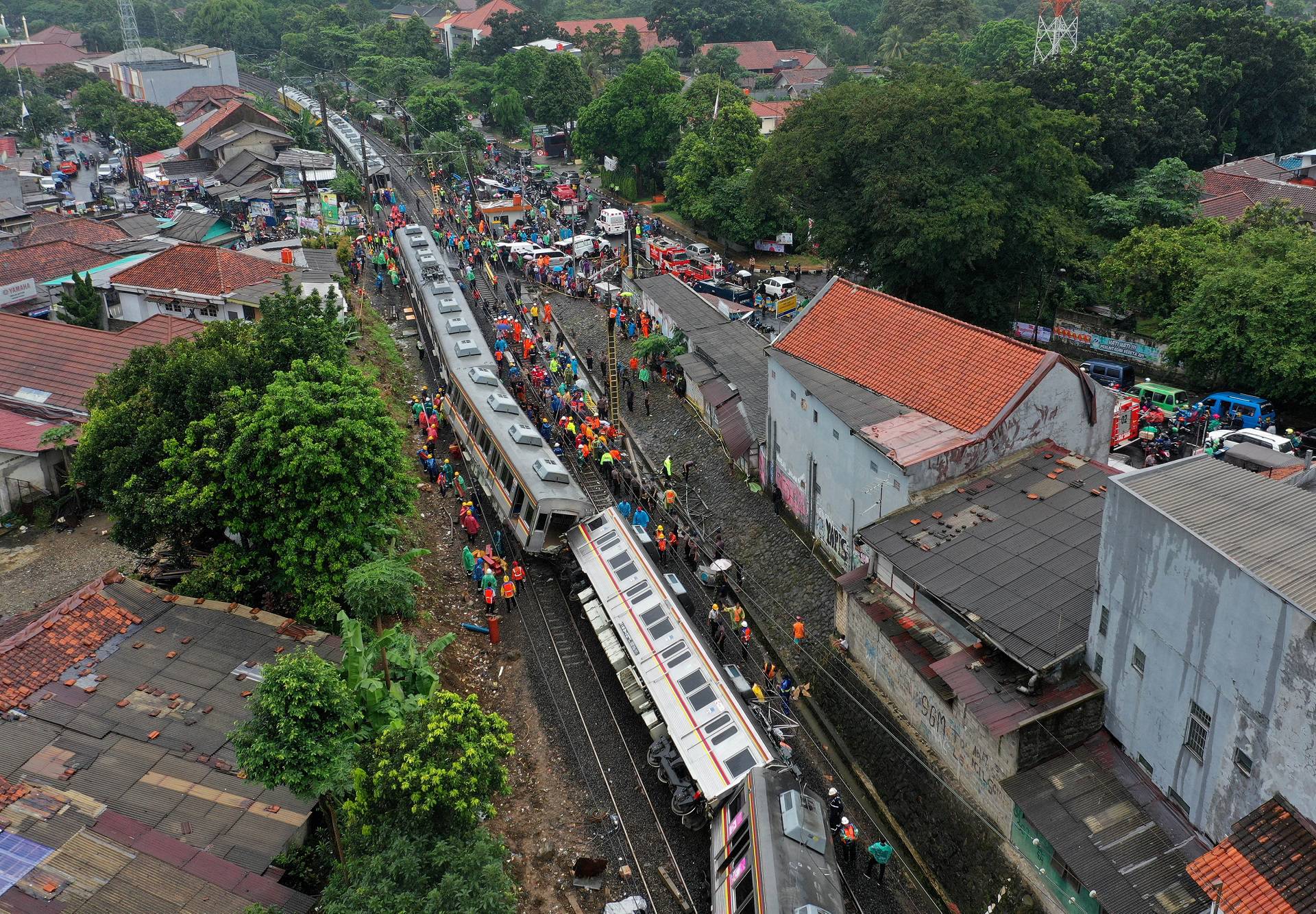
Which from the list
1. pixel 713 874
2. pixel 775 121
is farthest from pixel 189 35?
pixel 713 874

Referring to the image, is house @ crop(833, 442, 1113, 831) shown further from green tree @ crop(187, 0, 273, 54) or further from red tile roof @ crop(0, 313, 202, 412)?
green tree @ crop(187, 0, 273, 54)

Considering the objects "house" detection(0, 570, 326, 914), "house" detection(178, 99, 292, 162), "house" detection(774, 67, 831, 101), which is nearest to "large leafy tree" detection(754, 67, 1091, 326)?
"house" detection(0, 570, 326, 914)

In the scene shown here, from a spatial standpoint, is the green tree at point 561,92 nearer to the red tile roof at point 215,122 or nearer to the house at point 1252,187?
the red tile roof at point 215,122

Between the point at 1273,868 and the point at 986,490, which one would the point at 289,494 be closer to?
the point at 986,490

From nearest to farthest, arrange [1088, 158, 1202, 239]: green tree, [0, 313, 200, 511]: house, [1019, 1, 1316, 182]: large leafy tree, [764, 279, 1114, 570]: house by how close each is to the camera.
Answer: [764, 279, 1114, 570]: house → [0, 313, 200, 511]: house → [1088, 158, 1202, 239]: green tree → [1019, 1, 1316, 182]: large leafy tree

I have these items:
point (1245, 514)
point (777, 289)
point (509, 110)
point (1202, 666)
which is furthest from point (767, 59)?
point (1202, 666)

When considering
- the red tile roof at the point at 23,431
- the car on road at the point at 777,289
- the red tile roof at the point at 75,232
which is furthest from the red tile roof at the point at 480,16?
the red tile roof at the point at 23,431

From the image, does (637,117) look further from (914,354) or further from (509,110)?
(914,354)
